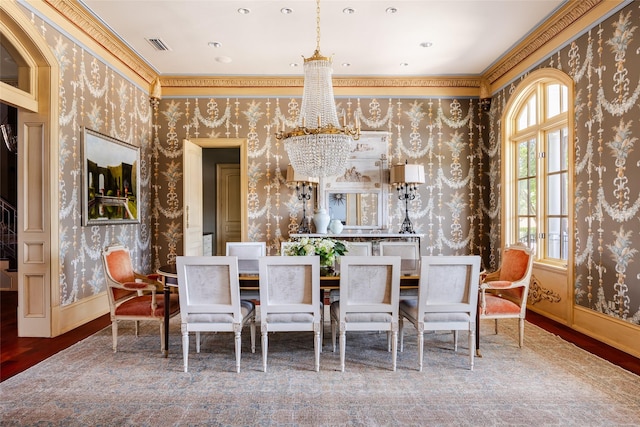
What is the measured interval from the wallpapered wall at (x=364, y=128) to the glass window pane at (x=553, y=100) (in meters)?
1.36

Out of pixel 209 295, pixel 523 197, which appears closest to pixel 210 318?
pixel 209 295

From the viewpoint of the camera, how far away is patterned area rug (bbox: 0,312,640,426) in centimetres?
222

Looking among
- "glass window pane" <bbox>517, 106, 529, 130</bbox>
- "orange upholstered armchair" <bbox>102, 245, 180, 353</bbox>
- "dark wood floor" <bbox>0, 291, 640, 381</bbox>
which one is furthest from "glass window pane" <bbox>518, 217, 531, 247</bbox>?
"orange upholstered armchair" <bbox>102, 245, 180, 353</bbox>

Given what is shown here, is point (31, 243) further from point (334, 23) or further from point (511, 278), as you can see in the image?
point (511, 278)

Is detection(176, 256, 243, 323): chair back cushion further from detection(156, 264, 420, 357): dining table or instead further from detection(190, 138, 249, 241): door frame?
detection(190, 138, 249, 241): door frame

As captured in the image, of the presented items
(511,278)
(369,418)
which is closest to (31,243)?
(369,418)

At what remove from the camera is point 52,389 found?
2.57 meters

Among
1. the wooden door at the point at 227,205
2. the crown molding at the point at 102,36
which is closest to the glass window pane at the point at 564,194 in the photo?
the crown molding at the point at 102,36

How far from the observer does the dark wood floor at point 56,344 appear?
118 inches

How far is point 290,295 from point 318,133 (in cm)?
134

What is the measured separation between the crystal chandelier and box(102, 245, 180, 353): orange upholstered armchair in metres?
1.64

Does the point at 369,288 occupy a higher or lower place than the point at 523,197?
lower

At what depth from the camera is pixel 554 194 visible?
4.54 m

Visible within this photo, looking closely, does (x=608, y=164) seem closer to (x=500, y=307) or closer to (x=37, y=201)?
(x=500, y=307)
